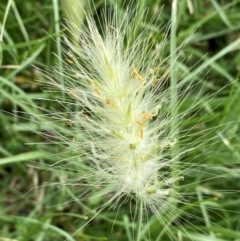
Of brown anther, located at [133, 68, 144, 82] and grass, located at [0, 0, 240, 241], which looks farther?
grass, located at [0, 0, 240, 241]

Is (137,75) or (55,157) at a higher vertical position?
(137,75)

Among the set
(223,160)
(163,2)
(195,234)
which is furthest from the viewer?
(163,2)

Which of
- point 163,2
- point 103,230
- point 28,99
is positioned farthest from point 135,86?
point 163,2

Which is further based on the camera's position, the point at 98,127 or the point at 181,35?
the point at 181,35

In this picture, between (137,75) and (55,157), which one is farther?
(55,157)

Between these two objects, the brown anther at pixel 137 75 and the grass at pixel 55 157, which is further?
the grass at pixel 55 157

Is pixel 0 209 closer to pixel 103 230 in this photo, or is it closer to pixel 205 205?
pixel 103 230

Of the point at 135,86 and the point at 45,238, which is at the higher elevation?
A: the point at 135,86

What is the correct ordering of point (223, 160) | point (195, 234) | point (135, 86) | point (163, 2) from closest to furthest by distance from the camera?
point (135, 86), point (195, 234), point (223, 160), point (163, 2)
